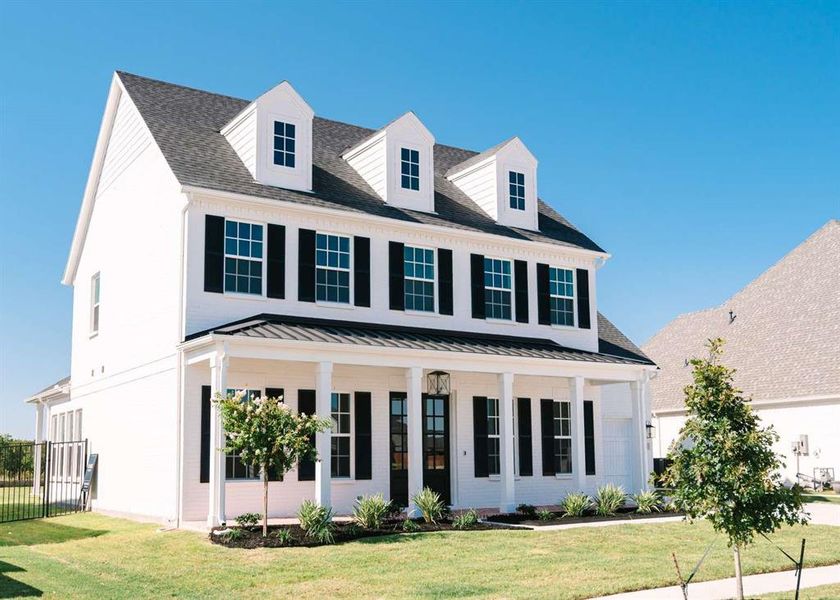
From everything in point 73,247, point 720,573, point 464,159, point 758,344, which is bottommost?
point 720,573

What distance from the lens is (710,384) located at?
10.3 m

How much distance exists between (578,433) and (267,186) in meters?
9.02

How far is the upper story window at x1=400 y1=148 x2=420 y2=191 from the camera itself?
21984 mm

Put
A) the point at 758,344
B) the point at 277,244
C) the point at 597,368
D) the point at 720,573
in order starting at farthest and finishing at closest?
the point at 758,344
the point at 597,368
the point at 277,244
the point at 720,573

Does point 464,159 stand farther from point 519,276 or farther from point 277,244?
point 277,244

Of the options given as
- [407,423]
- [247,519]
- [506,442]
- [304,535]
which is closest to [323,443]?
[247,519]

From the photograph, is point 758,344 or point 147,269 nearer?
point 147,269

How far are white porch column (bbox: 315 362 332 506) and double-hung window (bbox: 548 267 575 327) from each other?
8.38m

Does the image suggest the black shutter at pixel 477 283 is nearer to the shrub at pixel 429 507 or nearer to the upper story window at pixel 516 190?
the upper story window at pixel 516 190

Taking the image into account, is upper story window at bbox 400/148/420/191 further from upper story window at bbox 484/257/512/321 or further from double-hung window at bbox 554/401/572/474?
double-hung window at bbox 554/401/572/474

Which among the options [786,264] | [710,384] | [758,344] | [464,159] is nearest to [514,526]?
[710,384]

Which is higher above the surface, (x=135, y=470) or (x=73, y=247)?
(x=73, y=247)

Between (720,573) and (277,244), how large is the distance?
35.8ft

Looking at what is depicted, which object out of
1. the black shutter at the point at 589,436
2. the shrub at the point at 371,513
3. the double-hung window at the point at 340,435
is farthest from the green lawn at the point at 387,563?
the black shutter at the point at 589,436
